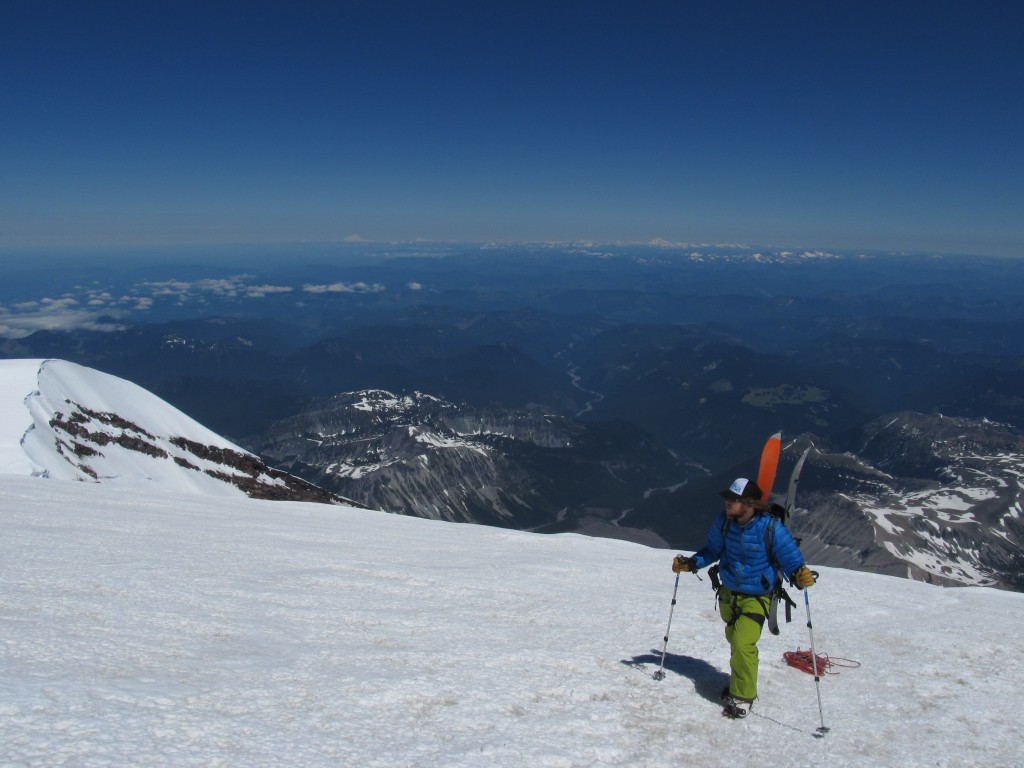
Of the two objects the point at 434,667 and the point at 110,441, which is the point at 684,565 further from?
the point at 110,441

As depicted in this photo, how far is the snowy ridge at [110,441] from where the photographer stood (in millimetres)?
32688

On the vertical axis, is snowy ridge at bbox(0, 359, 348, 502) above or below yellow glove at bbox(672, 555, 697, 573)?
below

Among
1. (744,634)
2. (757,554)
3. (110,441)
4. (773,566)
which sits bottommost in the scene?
(110,441)

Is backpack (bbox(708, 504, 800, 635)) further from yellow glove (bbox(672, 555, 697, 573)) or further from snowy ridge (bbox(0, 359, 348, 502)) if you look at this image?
snowy ridge (bbox(0, 359, 348, 502))

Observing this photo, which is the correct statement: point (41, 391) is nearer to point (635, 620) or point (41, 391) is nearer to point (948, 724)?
point (635, 620)

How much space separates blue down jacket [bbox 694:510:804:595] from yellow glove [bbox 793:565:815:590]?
2.9 inches

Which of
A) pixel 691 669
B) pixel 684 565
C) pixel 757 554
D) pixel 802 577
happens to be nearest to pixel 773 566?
pixel 757 554

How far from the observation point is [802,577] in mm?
8812

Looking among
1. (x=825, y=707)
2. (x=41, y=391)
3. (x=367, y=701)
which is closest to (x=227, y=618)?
(x=367, y=701)

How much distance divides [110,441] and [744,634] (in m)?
44.2

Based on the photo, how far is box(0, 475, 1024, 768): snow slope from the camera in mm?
6738

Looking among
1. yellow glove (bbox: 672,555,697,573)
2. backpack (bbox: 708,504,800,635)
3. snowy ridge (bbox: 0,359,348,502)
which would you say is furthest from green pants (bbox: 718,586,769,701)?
snowy ridge (bbox: 0,359,348,502)

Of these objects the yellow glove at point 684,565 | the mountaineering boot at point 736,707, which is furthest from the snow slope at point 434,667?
the yellow glove at point 684,565

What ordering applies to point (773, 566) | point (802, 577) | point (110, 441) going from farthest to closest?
point (110, 441)
point (773, 566)
point (802, 577)
